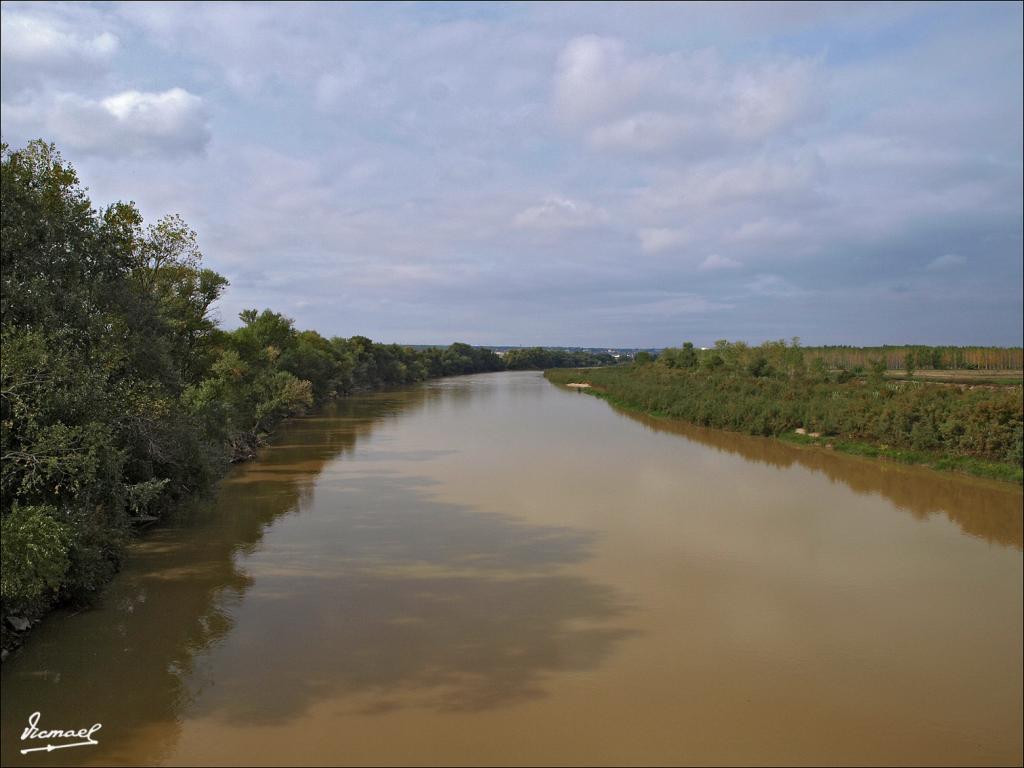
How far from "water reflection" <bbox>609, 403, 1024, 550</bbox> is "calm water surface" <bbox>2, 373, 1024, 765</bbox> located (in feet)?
0.66

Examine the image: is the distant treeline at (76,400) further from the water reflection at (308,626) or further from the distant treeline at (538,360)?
the distant treeline at (538,360)

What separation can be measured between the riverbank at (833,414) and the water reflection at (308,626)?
1438 cm

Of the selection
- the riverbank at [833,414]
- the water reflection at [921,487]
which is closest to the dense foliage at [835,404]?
the riverbank at [833,414]

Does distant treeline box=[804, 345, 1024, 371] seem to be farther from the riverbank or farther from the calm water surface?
the calm water surface

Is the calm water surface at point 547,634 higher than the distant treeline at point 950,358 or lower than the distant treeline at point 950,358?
lower

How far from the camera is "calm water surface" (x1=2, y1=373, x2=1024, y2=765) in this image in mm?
6910

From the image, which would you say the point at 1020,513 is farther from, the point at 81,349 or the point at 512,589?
the point at 81,349

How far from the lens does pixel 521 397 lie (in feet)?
181

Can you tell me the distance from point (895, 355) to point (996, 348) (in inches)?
227

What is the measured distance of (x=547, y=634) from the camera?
9.34 metres

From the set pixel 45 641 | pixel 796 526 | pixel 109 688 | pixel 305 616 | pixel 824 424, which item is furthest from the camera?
pixel 824 424

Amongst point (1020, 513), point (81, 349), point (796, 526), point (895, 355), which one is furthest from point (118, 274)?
point (895, 355)

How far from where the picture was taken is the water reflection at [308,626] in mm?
7402

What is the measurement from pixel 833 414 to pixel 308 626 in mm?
24064
